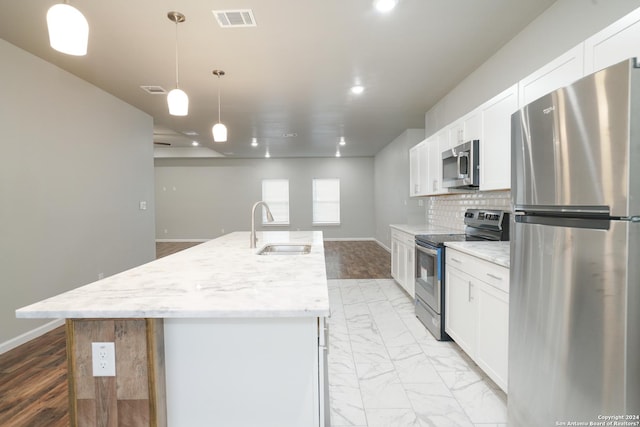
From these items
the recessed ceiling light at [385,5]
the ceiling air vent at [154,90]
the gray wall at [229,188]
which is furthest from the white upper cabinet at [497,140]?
the gray wall at [229,188]

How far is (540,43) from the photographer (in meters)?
2.43

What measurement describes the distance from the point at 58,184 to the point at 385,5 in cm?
354

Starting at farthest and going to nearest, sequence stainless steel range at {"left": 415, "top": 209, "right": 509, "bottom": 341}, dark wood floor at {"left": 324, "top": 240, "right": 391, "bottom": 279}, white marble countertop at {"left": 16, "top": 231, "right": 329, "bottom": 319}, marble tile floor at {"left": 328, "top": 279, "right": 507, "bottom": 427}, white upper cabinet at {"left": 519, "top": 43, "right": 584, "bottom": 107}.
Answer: dark wood floor at {"left": 324, "top": 240, "right": 391, "bottom": 279}
stainless steel range at {"left": 415, "top": 209, "right": 509, "bottom": 341}
marble tile floor at {"left": 328, "top": 279, "right": 507, "bottom": 427}
white upper cabinet at {"left": 519, "top": 43, "right": 584, "bottom": 107}
white marble countertop at {"left": 16, "top": 231, "right": 329, "bottom": 319}

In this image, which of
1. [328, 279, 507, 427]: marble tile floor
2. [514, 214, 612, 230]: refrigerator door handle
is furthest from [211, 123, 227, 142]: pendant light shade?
[514, 214, 612, 230]: refrigerator door handle

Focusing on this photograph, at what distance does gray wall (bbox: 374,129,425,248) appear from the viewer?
6.03 metres

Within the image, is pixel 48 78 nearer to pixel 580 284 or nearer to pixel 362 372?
pixel 362 372

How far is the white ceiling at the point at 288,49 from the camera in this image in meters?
2.28

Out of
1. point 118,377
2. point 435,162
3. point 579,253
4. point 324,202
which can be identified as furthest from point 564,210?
point 324,202

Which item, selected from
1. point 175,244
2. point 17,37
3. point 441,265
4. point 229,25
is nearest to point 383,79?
point 229,25

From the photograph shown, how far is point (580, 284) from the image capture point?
1.22 metres

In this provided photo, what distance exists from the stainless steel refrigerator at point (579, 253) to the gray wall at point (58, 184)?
390 cm

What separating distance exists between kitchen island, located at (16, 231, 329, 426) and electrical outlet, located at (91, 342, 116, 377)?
2 centimetres

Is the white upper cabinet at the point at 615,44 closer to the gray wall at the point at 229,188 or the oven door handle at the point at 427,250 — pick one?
the oven door handle at the point at 427,250

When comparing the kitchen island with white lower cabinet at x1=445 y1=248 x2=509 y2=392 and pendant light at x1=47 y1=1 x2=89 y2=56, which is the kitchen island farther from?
white lower cabinet at x1=445 y1=248 x2=509 y2=392
